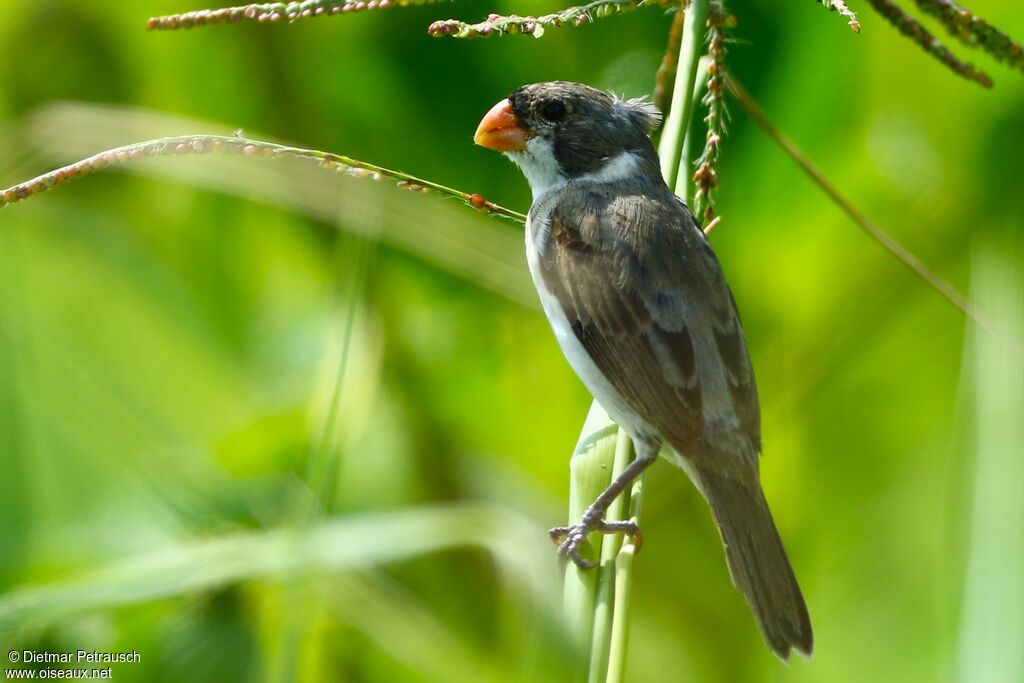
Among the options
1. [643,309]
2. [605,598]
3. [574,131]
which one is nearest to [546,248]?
[643,309]

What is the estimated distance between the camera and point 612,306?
255 cm

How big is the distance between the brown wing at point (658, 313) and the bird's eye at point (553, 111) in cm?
30

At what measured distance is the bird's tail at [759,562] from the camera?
2.13 m

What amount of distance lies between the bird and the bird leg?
1cm

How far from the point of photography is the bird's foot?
70.8 inches

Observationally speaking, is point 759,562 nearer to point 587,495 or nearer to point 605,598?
point 587,495

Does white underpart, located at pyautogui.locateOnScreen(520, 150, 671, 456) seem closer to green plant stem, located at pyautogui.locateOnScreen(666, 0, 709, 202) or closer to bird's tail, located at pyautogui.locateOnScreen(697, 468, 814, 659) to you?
bird's tail, located at pyautogui.locateOnScreen(697, 468, 814, 659)

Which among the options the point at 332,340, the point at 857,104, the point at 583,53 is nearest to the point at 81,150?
the point at 332,340

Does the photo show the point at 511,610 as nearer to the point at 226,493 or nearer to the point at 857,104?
the point at 226,493

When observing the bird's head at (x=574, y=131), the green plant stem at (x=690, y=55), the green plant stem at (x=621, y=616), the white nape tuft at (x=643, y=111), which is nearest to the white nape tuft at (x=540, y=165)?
the bird's head at (x=574, y=131)

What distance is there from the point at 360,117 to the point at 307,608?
4.95 ft

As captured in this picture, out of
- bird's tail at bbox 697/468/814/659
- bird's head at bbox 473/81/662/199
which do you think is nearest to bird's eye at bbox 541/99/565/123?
bird's head at bbox 473/81/662/199

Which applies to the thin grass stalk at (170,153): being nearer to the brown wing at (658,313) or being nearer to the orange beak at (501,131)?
the brown wing at (658,313)

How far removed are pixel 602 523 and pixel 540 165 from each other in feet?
4.21
